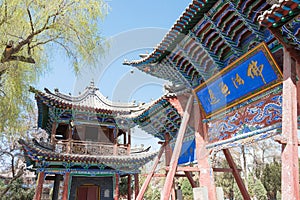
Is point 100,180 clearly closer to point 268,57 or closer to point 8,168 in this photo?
point 8,168

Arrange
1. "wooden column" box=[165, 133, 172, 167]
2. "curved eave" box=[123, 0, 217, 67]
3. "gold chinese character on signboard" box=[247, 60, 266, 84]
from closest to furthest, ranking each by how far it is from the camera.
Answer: "gold chinese character on signboard" box=[247, 60, 266, 84]
"curved eave" box=[123, 0, 217, 67]
"wooden column" box=[165, 133, 172, 167]

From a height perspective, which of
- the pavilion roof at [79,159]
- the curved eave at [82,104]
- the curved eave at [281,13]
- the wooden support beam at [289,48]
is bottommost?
the pavilion roof at [79,159]

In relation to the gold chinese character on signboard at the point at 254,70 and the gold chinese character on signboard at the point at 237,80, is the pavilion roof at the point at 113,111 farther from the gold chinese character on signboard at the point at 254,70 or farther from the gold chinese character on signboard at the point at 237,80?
the gold chinese character on signboard at the point at 254,70

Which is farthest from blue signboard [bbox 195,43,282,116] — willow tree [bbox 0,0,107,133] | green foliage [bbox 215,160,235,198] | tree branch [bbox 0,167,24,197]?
green foliage [bbox 215,160,235,198]

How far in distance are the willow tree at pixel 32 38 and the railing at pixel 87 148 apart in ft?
15.5

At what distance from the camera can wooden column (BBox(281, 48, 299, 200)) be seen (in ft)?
8.35

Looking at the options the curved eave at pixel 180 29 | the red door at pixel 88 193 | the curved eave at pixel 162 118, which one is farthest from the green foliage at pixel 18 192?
the curved eave at pixel 180 29

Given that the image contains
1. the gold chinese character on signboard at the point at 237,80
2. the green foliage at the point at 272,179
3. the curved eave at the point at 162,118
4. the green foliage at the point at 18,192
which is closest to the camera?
the gold chinese character on signboard at the point at 237,80

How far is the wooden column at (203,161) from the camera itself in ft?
15.4

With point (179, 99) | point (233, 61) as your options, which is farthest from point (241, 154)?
point (233, 61)

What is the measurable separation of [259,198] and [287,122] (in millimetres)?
16374

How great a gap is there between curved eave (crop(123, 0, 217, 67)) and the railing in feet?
26.3

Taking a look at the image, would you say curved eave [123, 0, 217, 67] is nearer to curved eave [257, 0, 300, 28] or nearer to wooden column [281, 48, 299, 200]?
curved eave [257, 0, 300, 28]

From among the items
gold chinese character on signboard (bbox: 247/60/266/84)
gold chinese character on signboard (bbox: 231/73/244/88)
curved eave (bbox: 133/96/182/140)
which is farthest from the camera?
curved eave (bbox: 133/96/182/140)
